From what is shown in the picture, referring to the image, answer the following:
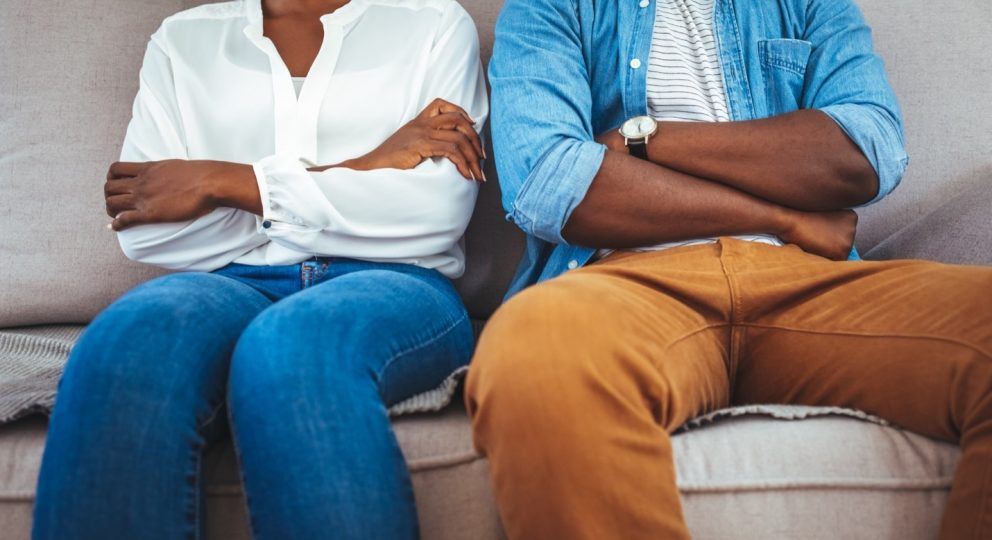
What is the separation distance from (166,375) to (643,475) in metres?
0.53

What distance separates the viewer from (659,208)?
1.15 m

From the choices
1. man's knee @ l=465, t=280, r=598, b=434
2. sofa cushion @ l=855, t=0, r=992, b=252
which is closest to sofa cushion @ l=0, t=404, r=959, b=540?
man's knee @ l=465, t=280, r=598, b=434

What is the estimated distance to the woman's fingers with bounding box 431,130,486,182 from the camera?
4.20 feet

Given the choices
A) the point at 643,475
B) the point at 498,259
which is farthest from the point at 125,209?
the point at 643,475

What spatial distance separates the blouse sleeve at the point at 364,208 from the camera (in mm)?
1214

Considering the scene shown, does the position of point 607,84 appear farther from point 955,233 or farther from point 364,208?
point 955,233

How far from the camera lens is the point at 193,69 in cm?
142

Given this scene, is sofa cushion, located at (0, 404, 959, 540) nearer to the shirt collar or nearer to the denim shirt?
the denim shirt

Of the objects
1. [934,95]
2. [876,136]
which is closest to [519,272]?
[876,136]

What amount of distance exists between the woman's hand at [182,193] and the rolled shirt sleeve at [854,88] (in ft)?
2.90

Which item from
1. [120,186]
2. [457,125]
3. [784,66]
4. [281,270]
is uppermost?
[784,66]

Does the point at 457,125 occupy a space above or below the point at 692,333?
above

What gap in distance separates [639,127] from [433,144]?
0.32 metres

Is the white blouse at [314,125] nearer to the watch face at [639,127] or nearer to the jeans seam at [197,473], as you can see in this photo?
the watch face at [639,127]
